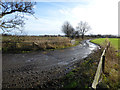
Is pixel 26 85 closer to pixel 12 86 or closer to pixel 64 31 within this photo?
pixel 12 86

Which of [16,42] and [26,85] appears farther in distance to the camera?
[16,42]

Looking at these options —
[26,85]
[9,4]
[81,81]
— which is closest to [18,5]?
[9,4]

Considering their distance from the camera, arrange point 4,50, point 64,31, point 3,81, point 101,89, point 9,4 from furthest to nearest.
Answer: point 64,31, point 4,50, point 9,4, point 3,81, point 101,89

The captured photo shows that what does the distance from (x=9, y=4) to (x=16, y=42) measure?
550cm

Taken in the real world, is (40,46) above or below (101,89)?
above

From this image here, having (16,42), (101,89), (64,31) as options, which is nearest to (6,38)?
(16,42)

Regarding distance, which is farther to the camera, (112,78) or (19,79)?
(19,79)

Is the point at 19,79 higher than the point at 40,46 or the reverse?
the reverse

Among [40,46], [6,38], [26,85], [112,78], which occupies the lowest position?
[26,85]

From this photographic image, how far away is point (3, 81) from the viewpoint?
4.22m

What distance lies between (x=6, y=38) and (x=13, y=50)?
7.49ft

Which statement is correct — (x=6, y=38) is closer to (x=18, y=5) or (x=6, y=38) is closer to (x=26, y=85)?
(x=18, y=5)

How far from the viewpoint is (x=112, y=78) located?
4.01 meters

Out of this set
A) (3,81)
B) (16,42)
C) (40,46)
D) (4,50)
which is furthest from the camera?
(40,46)
